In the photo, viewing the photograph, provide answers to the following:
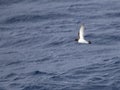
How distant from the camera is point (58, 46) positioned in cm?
5125

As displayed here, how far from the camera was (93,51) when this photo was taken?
49.0 m

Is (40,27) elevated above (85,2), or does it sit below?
below

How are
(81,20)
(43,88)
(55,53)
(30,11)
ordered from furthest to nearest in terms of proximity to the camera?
(30,11) < (81,20) < (55,53) < (43,88)

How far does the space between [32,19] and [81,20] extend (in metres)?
5.25

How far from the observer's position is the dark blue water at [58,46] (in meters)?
44.5

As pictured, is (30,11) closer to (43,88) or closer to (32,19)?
(32,19)

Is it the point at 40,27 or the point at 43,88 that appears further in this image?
the point at 40,27

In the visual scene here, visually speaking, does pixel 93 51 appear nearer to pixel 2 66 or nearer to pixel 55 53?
pixel 55 53

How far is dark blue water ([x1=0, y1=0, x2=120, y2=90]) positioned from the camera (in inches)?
1751

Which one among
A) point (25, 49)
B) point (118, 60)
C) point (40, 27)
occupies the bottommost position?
point (118, 60)

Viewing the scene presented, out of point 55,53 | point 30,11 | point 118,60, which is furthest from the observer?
point 30,11

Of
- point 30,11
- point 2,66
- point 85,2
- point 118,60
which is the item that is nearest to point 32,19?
point 30,11

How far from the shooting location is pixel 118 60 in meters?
46.6

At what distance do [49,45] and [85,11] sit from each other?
833 centimetres
